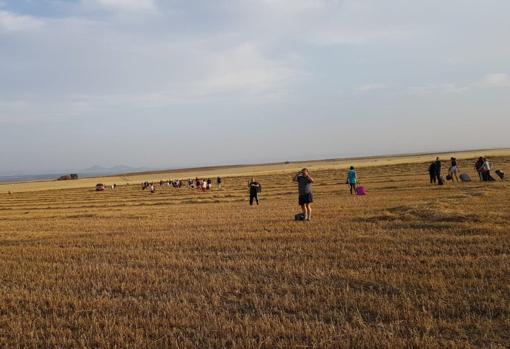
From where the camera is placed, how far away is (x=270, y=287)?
730 cm

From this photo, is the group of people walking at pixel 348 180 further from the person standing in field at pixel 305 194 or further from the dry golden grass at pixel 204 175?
the dry golden grass at pixel 204 175

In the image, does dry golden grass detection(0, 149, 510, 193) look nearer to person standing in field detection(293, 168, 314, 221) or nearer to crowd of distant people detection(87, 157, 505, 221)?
crowd of distant people detection(87, 157, 505, 221)

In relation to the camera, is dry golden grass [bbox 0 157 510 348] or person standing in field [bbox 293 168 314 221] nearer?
dry golden grass [bbox 0 157 510 348]

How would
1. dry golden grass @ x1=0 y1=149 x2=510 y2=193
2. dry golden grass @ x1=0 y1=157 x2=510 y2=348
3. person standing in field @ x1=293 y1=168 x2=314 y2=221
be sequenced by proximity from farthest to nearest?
dry golden grass @ x1=0 y1=149 x2=510 y2=193, person standing in field @ x1=293 y1=168 x2=314 y2=221, dry golden grass @ x1=0 y1=157 x2=510 y2=348

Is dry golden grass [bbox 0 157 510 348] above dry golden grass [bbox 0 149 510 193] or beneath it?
beneath

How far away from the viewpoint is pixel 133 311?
6516mm

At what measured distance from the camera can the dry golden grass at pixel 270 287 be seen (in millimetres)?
5512

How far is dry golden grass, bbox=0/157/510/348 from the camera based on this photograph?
18.1ft

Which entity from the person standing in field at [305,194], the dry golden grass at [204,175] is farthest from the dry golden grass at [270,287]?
the dry golden grass at [204,175]

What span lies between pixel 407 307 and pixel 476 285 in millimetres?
1478

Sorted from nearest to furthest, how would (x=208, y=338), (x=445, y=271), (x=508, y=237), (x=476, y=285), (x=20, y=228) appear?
(x=208, y=338)
(x=476, y=285)
(x=445, y=271)
(x=508, y=237)
(x=20, y=228)

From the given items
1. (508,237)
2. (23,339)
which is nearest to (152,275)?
(23,339)

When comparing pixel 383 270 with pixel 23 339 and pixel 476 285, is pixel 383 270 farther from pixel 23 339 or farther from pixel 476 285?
pixel 23 339

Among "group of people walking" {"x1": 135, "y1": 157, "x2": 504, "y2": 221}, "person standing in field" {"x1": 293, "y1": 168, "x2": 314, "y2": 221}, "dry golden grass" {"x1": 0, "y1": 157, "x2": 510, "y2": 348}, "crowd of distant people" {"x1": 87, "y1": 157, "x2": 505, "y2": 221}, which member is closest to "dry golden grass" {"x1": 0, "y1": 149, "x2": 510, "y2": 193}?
"crowd of distant people" {"x1": 87, "y1": 157, "x2": 505, "y2": 221}
